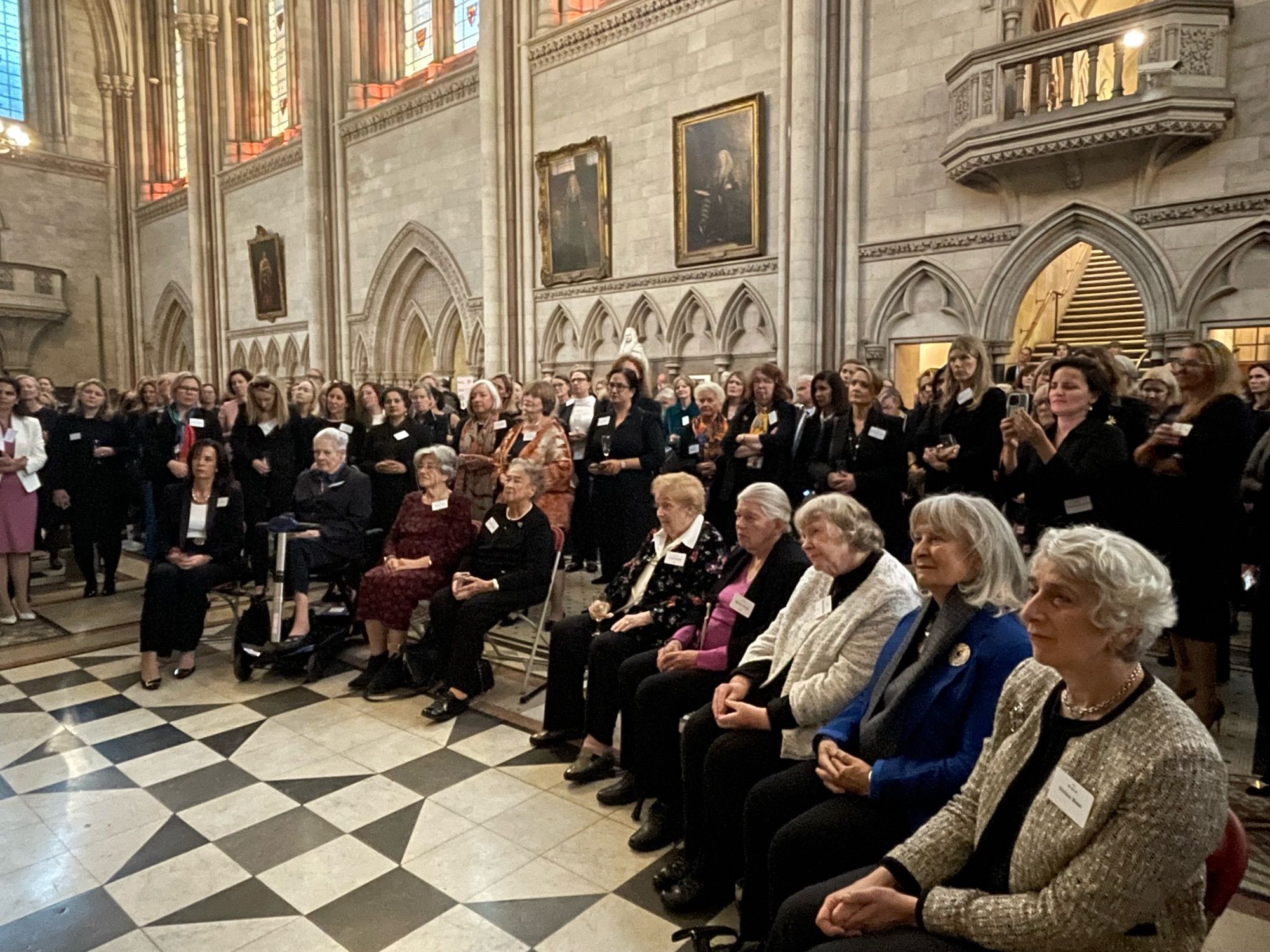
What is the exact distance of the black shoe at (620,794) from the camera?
3.52 m

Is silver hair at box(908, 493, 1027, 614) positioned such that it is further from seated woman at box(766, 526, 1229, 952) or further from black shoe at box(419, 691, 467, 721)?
black shoe at box(419, 691, 467, 721)

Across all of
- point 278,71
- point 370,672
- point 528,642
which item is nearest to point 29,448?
point 370,672

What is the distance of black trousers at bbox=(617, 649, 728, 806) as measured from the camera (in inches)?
128

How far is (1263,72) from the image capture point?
23.2 feet

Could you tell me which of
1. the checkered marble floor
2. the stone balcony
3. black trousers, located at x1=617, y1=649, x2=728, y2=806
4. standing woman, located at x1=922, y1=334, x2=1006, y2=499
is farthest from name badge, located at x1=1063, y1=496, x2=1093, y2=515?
the stone balcony

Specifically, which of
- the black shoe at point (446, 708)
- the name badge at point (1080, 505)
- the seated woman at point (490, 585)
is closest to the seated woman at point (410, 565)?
the seated woman at point (490, 585)

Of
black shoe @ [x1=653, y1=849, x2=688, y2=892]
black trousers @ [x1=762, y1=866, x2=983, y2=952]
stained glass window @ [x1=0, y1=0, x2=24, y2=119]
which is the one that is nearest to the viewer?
black trousers @ [x1=762, y1=866, x2=983, y2=952]

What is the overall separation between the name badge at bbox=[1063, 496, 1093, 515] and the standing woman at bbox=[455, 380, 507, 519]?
3.64 m

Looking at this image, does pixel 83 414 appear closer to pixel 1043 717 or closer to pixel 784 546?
pixel 784 546

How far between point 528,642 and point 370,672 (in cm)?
110

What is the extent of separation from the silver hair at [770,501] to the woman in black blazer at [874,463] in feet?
5.02

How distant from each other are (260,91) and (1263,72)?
64.0 feet

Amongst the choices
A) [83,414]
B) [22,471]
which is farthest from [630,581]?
[83,414]

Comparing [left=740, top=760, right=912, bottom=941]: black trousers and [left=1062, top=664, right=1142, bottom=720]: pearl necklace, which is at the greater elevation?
[left=1062, top=664, right=1142, bottom=720]: pearl necklace
